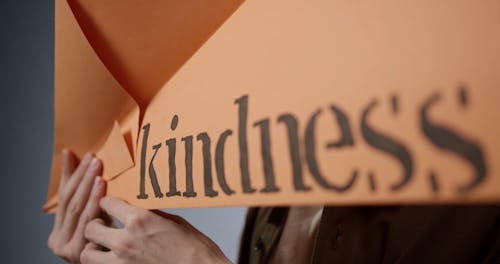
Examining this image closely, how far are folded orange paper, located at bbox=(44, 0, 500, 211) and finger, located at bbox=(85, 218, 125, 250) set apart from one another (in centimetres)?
5

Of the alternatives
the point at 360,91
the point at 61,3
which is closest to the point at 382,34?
the point at 360,91

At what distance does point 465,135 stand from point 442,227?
33 cm

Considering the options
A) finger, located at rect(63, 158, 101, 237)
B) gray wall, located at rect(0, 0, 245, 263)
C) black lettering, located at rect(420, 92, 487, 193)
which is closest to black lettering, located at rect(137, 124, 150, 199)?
finger, located at rect(63, 158, 101, 237)

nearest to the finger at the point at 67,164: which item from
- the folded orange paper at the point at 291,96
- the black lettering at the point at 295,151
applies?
the folded orange paper at the point at 291,96

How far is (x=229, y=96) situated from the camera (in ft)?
0.80

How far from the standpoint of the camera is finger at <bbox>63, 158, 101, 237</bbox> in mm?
396

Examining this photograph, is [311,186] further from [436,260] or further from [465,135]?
[436,260]

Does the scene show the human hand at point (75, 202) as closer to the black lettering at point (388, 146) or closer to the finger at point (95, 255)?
the finger at point (95, 255)

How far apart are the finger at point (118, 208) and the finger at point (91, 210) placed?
0.03 meters

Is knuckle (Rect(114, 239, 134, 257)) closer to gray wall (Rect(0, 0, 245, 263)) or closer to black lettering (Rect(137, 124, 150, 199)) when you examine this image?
black lettering (Rect(137, 124, 150, 199))

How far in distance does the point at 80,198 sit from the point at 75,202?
0.02 meters

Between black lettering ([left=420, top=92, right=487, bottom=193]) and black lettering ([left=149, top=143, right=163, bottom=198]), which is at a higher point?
black lettering ([left=149, top=143, right=163, bottom=198])

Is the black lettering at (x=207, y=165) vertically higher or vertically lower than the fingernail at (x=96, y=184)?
lower

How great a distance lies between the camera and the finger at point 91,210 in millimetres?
393
